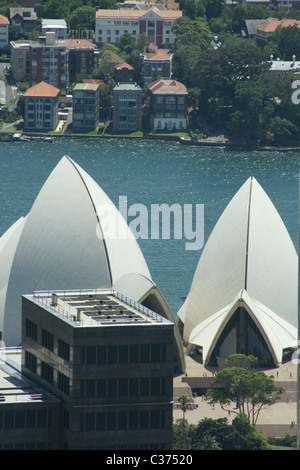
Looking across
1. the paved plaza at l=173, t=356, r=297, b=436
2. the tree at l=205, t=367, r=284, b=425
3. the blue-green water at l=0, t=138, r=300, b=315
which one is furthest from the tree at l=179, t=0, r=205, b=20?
the tree at l=205, t=367, r=284, b=425

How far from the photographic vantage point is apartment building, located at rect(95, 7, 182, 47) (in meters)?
105

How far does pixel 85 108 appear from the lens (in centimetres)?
9181

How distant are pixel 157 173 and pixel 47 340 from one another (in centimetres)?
4889

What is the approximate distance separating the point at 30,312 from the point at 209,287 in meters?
16.2

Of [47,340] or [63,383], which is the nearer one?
[63,383]

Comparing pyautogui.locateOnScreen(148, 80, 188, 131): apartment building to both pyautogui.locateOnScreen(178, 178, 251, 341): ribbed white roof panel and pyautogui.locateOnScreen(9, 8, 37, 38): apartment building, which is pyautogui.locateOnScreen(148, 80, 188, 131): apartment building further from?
pyautogui.locateOnScreen(178, 178, 251, 341): ribbed white roof panel

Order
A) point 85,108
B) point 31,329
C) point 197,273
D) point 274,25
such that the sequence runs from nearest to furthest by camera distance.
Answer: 1. point 31,329
2. point 197,273
3. point 85,108
4. point 274,25

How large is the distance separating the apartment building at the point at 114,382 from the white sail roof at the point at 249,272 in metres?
16.7

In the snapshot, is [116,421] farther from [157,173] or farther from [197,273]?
[157,173]

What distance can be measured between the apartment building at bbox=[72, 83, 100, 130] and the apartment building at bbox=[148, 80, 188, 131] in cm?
361

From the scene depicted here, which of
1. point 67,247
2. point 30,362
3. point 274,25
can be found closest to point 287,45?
point 274,25

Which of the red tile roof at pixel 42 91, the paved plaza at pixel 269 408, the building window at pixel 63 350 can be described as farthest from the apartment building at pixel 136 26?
the building window at pixel 63 350
